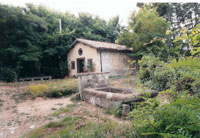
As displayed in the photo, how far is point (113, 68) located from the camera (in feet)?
43.1

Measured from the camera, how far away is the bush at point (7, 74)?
10.9m

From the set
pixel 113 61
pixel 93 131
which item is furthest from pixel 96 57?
pixel 93 131

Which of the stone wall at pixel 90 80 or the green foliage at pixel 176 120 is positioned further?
the stone wall at pixel 90 80

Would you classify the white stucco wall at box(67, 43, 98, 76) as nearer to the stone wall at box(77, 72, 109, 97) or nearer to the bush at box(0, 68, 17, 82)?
the bush at box(0, 68, 17, 82)

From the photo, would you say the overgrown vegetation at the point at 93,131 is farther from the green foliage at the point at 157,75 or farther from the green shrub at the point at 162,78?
the green shrub at the point at 162,78

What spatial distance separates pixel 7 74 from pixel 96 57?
804 cm

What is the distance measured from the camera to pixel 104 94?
12.8 feet

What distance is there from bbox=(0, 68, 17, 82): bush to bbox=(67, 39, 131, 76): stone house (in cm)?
570

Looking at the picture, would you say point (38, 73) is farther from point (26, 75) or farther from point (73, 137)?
point (73, 137)

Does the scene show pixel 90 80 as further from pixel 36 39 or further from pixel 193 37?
pixel 36 39

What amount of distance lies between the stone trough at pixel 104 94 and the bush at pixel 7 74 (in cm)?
917

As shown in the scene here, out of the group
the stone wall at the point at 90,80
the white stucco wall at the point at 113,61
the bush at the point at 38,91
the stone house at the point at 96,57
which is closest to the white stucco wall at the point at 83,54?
the stone house at the point at 96,57

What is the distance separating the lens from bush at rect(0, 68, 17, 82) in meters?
10.9

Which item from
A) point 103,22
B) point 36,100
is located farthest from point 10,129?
point 103,22
